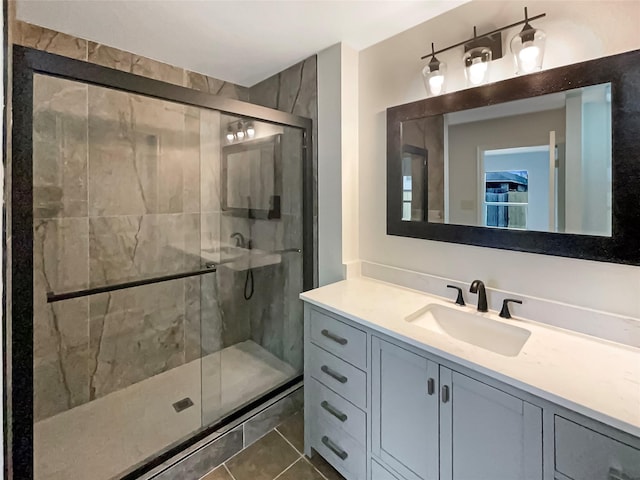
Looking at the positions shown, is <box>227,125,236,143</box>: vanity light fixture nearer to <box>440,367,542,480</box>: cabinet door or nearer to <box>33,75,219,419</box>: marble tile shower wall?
<box>33,75,219,419</box>: marble tile shower wall

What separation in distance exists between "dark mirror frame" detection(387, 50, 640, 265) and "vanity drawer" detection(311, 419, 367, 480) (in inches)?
44.1

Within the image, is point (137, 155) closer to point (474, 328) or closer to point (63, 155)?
point (63, 155)

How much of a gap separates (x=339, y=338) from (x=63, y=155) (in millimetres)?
1916

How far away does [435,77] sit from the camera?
165 cm

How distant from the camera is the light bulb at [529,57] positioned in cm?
133

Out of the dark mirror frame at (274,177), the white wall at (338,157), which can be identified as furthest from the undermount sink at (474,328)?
the dark mirror frame at (274,177)

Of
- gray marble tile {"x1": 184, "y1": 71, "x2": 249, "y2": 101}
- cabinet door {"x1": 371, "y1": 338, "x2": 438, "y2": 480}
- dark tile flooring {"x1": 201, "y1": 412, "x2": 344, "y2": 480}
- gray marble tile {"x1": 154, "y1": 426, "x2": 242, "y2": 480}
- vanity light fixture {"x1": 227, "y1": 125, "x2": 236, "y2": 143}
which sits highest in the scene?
gray marble tile {"x1": 184, "y1": 71, "x2": 249, "y2": 101}

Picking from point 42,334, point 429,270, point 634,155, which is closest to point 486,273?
point 429,270

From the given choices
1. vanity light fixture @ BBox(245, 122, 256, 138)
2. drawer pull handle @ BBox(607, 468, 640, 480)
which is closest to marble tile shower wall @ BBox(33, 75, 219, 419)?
vanity light fixture @ BBox(245, 122, 256, 138)

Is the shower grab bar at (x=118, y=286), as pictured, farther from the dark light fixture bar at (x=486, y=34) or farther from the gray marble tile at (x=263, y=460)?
the dark light fixture bar at (x=486, y=34)

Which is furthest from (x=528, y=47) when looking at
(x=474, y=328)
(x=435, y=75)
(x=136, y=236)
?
(x=136, y=236)

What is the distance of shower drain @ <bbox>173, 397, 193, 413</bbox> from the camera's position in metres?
2.00

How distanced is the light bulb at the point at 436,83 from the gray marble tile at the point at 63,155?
1.86 meters

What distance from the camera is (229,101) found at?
5.76 feet
